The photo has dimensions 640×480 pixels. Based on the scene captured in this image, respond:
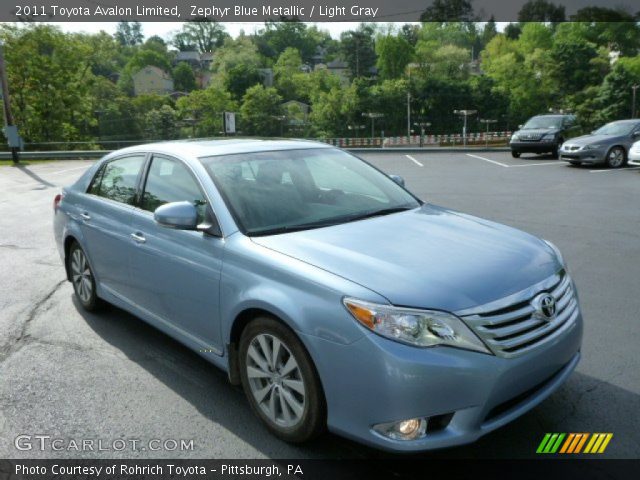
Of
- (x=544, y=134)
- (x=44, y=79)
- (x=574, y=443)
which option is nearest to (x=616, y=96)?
(x=544, y=134)

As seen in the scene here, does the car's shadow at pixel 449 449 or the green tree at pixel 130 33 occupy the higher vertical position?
the green tree at pixel 130 33

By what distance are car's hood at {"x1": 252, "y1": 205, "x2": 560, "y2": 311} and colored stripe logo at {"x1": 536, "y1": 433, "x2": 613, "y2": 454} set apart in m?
0.87

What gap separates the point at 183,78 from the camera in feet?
415

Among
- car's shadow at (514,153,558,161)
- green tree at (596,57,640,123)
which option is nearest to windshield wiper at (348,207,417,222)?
car's shadow at (514,153,558,161)

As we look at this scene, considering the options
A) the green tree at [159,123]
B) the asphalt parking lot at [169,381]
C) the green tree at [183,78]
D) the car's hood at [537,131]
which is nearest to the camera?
the asphalt parking lot at [169,381]

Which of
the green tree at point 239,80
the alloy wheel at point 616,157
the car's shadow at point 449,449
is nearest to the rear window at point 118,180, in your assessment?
the car's shadow at point 449,449

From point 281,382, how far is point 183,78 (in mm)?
132130

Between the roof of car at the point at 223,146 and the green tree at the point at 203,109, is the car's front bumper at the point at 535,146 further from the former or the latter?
the green tree at the point at 203,109

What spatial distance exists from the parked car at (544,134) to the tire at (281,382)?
19359 millimetres

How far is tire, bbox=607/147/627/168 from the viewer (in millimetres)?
16750

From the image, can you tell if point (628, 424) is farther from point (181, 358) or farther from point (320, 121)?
point (320, 121)

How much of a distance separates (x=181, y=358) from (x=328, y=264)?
1.85m

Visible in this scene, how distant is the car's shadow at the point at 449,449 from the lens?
3.01 metres

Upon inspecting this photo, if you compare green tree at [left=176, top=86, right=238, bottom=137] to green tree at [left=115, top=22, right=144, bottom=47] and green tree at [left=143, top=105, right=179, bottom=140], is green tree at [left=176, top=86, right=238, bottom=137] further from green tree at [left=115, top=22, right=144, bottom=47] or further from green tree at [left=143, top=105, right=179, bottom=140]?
green tree at [left=115, top=22, right=144, bottom=47]
